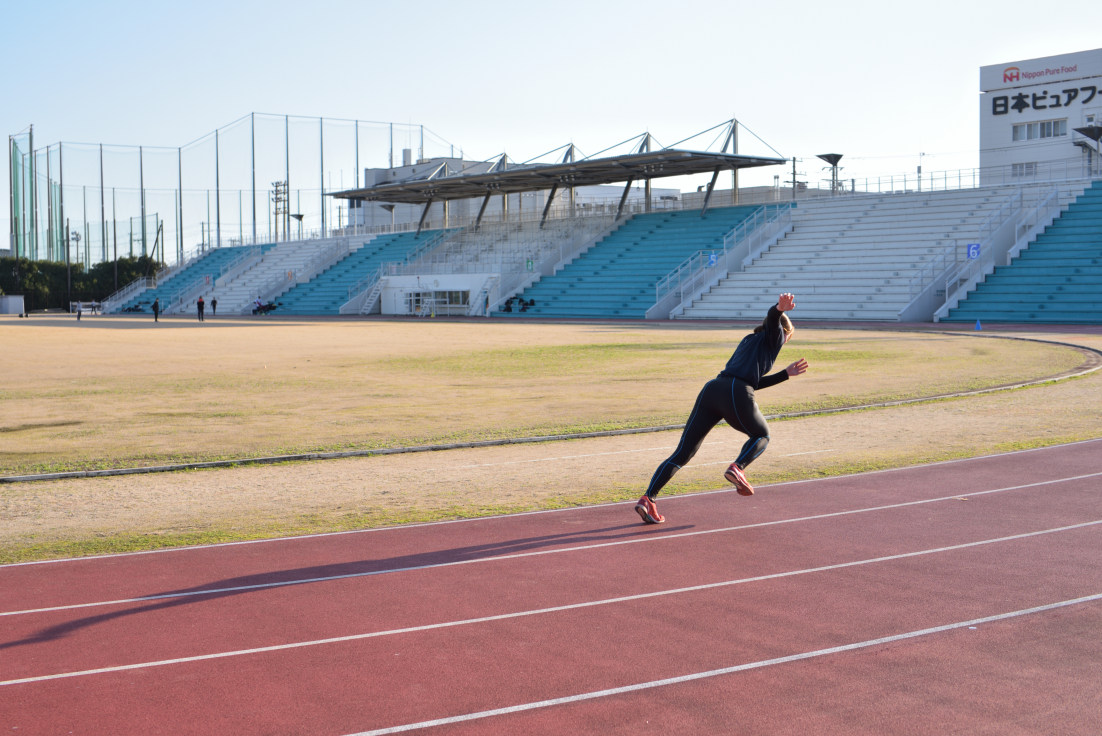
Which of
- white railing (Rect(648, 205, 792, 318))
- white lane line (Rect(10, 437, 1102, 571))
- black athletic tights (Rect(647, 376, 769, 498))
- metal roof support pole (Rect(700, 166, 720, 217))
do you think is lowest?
white lane line (Rect(10, 437, 1102, 571))

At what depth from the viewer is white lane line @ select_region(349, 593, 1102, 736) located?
4.77m

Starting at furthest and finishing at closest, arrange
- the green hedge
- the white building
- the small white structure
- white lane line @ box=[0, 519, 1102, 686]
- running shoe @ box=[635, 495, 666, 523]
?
the green hedge → the white building → the small white structure → running shoe @ box=[635, 495, 666, 523] → white lane line @ box=[0, 519, 1102, 686]

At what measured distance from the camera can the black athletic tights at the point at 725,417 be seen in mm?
8094

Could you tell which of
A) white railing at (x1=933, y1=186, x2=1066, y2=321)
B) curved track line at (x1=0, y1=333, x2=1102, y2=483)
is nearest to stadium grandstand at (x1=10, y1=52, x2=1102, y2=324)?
white railing at (x1=933, y1=186, x2=1066, y2=321)

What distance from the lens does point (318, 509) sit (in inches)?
370

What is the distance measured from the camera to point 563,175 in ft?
205

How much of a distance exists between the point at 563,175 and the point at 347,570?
186 ft

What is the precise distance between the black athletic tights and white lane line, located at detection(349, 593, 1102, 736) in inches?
95.0

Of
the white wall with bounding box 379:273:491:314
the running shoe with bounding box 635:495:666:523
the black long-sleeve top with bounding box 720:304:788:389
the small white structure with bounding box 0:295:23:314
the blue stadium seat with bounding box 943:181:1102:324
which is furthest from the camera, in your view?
the small white structure with bounding box 0:295:23:314

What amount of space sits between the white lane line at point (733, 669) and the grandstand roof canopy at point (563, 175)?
160 feet

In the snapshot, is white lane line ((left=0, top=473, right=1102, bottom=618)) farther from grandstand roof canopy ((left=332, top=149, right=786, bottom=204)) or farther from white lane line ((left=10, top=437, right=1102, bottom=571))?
grandstand roof canopy ((left=332, top=149, right=786, bottom=204))

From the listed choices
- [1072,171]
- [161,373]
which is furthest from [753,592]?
[1072,171]

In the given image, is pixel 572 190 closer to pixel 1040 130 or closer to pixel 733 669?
pixel 1040 130

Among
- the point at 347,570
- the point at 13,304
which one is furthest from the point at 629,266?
the point at 347,570
